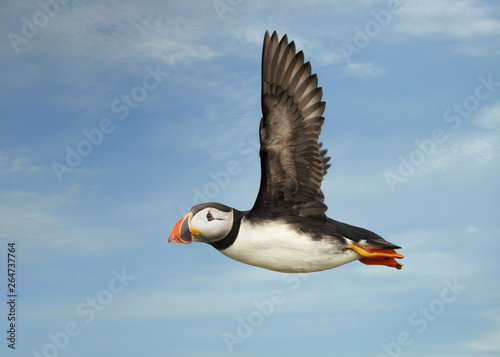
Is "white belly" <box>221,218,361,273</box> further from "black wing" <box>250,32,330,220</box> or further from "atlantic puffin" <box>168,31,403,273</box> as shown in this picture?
"black wing" <box>250,32,330,220</box>

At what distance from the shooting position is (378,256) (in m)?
8.08

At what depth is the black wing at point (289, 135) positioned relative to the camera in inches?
280

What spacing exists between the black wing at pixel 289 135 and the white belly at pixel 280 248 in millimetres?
237

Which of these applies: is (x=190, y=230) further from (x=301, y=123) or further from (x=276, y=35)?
(x=276, y=35)

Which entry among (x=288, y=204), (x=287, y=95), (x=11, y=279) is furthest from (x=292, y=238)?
(x=11, y=279)

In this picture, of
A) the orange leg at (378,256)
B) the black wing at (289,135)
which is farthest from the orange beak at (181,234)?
the orange leg at (378,256)

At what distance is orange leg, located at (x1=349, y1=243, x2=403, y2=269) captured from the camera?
7.90 m

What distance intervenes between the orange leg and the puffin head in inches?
68.9

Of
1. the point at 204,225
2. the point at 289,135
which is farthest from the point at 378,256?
the point at 204,225

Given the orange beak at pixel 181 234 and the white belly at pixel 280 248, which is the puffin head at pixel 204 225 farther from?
the white belly at pixel 280 248

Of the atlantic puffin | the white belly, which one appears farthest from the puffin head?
the white belly

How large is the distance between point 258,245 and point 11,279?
197 inches

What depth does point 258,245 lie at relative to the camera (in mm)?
7609

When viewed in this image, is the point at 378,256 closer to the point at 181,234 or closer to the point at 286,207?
the point at 286,207
